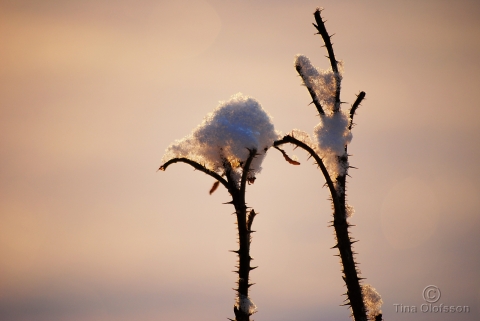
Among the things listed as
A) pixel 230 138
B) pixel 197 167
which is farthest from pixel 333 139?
pixel 197 167

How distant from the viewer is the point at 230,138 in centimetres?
781

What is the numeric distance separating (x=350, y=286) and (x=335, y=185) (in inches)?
64.8

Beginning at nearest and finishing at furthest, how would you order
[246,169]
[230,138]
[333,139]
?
1. [246,169]
2. [230,138]
3. [333,139]

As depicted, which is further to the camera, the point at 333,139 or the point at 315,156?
the point at 333,139

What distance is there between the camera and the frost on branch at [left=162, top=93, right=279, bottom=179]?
780cm

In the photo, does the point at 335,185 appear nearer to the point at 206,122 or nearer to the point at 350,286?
the point at 350,286

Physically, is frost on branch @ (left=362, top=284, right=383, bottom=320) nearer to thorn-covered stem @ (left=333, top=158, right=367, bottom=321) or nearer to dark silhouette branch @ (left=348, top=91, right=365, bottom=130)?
thorn-covered stem @ (left=333, top=158, right=367, bottom=321)

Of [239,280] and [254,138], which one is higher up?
[254,138]

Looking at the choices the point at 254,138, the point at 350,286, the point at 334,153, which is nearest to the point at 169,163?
the point at 254,138

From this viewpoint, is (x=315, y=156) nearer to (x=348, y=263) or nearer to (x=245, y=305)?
(x=348, y=263)

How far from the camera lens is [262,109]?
845 centimetres

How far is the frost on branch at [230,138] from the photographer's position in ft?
25.6

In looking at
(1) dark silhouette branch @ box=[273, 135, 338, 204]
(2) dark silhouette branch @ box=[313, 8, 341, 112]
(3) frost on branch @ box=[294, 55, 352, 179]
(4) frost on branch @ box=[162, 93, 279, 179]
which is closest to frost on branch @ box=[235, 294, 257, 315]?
(4) frost on branch @ box=[162, 93, 279, 179]

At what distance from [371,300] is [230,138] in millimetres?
3641
